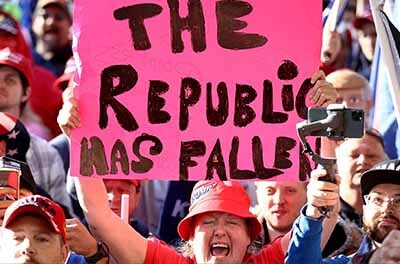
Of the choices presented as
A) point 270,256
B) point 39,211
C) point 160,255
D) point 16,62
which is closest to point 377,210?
point 270,256

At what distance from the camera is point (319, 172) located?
5.85 meters

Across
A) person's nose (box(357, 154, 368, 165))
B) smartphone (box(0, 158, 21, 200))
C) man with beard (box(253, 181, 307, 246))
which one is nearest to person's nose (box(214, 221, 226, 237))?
man with beard (box(253, 181, 307, 246))

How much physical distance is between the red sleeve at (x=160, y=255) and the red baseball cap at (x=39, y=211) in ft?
1.65

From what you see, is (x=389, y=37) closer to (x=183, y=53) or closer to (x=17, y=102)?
(x=183, y=53)

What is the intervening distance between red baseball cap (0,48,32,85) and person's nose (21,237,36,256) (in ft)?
9.16

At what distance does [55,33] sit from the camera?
11453 millimetres

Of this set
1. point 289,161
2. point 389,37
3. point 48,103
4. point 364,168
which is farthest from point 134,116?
point 48,103

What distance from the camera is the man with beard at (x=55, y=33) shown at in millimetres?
11422

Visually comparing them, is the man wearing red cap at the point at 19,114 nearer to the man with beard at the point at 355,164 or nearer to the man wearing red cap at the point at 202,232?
the man wearing red cap at the point at 202,232

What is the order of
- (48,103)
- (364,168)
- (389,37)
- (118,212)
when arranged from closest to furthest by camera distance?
A: (389,37)
(118,212)
(364,168)
(48,103)

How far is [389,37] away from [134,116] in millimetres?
1104

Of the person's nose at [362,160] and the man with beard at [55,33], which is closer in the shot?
the person's nose at [362,160]

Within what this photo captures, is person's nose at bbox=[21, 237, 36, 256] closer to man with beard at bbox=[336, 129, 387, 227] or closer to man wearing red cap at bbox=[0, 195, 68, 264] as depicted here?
man wearing red cap at bbox=[0, 195, 68, 264]

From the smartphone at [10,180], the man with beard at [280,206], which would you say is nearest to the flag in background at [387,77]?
the man with beard at [280,206]
